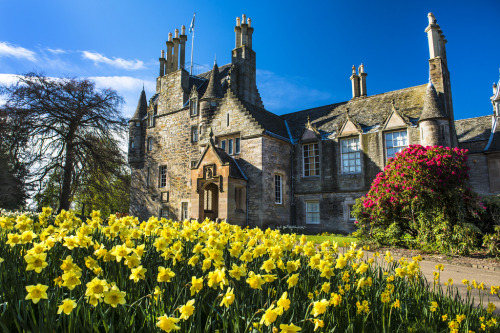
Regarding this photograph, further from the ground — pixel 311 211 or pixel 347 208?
pixel 347 208

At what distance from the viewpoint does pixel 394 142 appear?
71.1ft

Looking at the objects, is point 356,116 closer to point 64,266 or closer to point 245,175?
point 245,175

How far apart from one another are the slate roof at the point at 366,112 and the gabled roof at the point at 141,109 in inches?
707

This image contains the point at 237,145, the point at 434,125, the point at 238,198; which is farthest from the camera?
the point at 237,145

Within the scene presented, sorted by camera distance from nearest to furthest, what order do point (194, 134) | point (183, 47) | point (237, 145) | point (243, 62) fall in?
point (237, 145) → point (194, 134) → point (243, 62) → point (183, 47)

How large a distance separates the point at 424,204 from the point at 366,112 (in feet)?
40.4

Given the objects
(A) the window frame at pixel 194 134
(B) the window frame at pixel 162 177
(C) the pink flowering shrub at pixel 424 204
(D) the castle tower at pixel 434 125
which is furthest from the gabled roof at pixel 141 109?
(C) the pink flowering shrub at pixel 424 204

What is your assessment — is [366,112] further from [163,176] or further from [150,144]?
[150,144]

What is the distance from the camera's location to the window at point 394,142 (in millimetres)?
21297

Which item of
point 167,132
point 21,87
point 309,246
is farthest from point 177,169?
point 309,246

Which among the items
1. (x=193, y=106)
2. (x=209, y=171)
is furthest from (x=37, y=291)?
(x=193, y=106)

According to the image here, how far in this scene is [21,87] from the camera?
23.1m

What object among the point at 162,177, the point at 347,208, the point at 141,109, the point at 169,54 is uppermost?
the point at 169,54

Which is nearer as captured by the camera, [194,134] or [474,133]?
[474,133]
